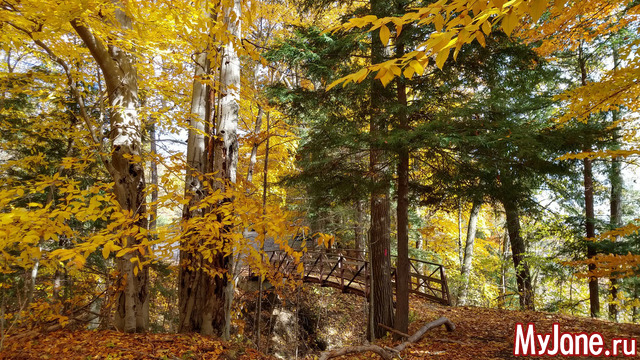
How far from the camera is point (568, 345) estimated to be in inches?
Answer: 190

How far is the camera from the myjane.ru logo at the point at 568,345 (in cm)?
438

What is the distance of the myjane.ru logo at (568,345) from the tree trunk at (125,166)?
5.47m

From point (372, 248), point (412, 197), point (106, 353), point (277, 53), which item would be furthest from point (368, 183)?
point (106, 353)

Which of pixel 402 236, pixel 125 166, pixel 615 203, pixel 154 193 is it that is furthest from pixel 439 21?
pixel 615 203

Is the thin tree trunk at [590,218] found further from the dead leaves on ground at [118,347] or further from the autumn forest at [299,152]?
the dead leaves on ground at [118,347]

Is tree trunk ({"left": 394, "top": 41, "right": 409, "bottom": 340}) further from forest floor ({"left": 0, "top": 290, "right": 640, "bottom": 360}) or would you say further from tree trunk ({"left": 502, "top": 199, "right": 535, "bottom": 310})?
tree trunk ({"left": 502, "top": 199, "right": 535, "bottom": 310})

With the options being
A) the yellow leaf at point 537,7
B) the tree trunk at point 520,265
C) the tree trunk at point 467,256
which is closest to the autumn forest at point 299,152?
the yellow leaf at point 537,7

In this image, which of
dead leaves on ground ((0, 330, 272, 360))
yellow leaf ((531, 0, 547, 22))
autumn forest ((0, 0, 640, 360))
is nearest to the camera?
yellow leaf ((531, 0, 547, 22))

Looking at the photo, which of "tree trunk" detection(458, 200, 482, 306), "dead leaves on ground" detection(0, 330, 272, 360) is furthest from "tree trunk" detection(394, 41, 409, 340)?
"tree trunk" detection(458, 200, 482, 306)

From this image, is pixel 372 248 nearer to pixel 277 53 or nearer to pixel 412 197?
pixel 412 197

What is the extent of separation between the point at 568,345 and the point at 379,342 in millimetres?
3263

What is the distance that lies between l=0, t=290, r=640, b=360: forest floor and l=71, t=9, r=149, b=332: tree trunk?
30cm

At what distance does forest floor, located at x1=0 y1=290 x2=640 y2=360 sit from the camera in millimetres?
3170

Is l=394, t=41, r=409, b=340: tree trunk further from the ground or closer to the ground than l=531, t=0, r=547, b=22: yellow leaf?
closer to the ground
